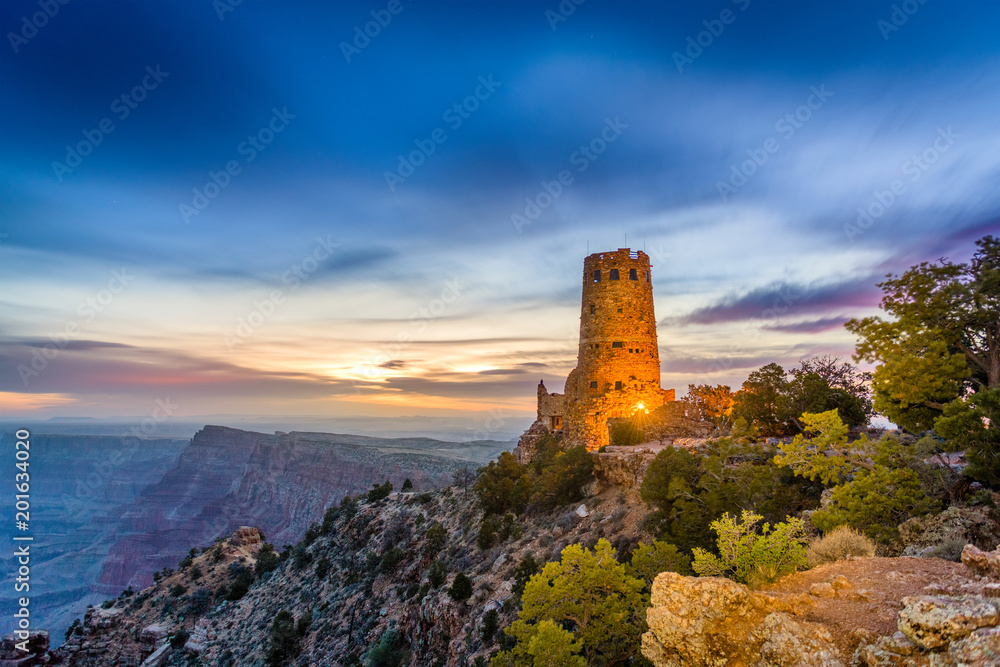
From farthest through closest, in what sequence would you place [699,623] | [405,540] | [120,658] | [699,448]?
[120,658], [405,540], [699,448], [699,623]

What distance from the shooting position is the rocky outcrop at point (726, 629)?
21.4ft

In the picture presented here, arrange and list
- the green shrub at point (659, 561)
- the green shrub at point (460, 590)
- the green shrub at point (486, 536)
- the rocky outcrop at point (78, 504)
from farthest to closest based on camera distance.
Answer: the rocky outcrop at point (78, 504) → the green shrub at point (486, 536) → the green shrub at point (460, 590) → the green shrub at point (659, 561)

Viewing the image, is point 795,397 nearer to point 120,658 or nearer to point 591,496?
point 591,496

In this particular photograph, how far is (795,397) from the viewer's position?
80.6 feet

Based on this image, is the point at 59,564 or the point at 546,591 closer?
the point at 546,591

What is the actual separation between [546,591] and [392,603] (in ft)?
64.0

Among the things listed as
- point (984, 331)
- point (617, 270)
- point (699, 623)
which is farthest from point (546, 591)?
point (617, 270)

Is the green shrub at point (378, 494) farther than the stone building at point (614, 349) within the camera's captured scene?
Yes

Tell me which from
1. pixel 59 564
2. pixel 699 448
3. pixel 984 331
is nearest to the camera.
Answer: pixel 984 331

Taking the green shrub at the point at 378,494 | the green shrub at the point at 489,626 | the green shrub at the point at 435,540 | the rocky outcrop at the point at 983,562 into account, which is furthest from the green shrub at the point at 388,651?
the rocky outcrop at the point at 983,562

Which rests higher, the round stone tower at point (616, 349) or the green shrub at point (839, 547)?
the round stone tower at point (616, 349)

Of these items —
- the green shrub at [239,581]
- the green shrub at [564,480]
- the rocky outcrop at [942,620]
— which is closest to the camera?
the rocky outcrop at [942,620]

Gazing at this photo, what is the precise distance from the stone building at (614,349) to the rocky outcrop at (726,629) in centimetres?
2288

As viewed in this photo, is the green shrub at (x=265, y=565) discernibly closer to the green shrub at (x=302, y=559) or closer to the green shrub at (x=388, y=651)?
the green shrub at (x=302, y=559)
